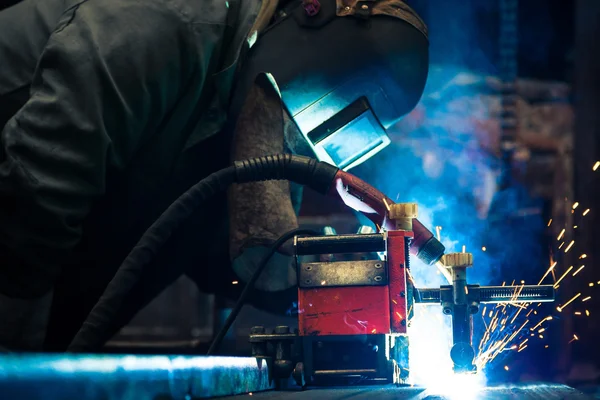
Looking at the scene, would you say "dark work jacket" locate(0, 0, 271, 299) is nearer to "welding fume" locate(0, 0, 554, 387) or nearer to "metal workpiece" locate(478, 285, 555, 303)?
"welding fume" locate(0, 0, 554, 387)

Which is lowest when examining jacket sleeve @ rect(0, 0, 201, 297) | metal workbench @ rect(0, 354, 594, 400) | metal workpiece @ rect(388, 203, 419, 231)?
metal workbench @ rect(0, 354, 594, 400)

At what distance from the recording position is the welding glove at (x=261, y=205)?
6.84 feet

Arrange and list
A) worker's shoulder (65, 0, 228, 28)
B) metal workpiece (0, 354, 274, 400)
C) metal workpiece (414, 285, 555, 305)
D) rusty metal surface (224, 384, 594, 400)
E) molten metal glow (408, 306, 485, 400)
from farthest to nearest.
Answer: worker's shoulder (65, 0, 228, 28)
metal workpiece (414, 285, 555, 305)
molten metal glow (408, 306, 485, 400)
rusty metal surface (224, 384, 594, 400)
metal workpiece (0, 354, 274, 400)

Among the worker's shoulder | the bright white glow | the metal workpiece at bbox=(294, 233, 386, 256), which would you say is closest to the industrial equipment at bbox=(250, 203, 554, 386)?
the metal workpiece at bbox=(294, 233, 386, 256)

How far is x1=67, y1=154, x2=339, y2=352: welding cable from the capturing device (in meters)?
1.78

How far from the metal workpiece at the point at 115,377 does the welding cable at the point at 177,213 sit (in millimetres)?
494

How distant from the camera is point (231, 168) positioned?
1.94 metres

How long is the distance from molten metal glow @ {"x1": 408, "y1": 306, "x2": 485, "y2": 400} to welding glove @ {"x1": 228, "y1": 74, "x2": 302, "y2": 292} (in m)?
0.47

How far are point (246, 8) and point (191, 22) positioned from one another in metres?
0.24

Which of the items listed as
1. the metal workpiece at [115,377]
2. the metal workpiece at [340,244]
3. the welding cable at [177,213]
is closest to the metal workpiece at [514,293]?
the metal workpiece at [340,244]

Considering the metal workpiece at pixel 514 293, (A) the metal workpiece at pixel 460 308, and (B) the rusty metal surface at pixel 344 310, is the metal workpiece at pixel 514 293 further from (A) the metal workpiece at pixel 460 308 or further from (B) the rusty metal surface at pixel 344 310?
(B) the rusty metal surface at pixel 344 310

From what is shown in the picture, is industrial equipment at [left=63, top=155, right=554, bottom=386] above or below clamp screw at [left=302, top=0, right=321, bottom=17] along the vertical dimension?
below

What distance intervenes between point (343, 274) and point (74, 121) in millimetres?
812

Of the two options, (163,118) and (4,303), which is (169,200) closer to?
(163,118)
